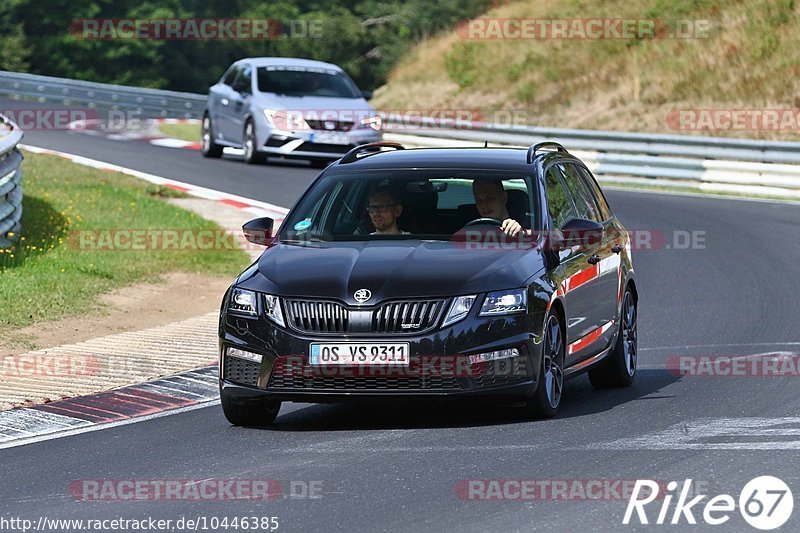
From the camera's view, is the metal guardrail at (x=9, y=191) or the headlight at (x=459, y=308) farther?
the metal guardrail at (x=9, y=191)

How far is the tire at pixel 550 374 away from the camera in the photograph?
9203 millimetres

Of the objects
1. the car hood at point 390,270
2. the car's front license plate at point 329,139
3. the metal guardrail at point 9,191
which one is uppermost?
the car hood at point 390,270

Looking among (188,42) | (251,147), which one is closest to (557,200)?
(251,147)

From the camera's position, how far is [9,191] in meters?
17.2

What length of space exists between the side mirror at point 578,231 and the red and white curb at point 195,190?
11268 millimetres

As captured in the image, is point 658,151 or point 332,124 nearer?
point 332,124

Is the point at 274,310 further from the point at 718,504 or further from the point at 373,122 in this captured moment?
the point at 373,122

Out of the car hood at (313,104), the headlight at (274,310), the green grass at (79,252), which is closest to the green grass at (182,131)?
the car hood at (313,104)

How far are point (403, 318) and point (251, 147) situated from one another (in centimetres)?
1978

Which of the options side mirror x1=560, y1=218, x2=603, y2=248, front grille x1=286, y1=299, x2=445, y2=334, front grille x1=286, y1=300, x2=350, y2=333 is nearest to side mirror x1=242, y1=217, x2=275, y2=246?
front grille x1=286, y1=300, x2=350, y2=333

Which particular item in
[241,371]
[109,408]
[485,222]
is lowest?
[109,408]

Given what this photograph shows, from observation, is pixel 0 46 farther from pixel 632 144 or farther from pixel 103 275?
pixel 103 275

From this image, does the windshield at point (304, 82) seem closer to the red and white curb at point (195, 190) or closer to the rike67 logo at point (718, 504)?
the red and white curb at point (195, 190)

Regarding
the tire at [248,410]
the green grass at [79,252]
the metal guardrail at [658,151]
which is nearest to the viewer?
the tire at [248,410]
